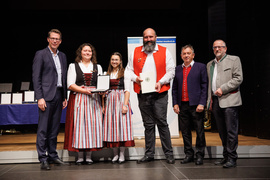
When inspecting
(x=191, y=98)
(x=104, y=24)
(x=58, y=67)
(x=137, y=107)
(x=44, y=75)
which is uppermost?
(x=104, y=24)

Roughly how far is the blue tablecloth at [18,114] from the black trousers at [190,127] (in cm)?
233

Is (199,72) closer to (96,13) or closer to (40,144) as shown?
(40,144)

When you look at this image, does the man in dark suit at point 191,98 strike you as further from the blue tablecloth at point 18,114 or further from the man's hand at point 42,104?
the blue tablecloth at point 18,114

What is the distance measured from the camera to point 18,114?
404 centimetres

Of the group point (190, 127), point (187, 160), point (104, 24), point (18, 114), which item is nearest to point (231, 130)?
point (190, 127)

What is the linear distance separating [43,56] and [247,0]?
13.4 ft

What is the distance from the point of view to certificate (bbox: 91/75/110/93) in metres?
3.00

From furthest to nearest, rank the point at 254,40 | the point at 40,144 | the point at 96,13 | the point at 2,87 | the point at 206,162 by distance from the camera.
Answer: the point at 96,13 → the point at 254,40 → the point at 2,87 → the point at 206,162 → the point at 40,144

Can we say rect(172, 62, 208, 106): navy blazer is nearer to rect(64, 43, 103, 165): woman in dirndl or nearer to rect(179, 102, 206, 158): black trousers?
rect(179, 102, 206, 158): black trousers

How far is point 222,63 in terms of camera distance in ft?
10.1

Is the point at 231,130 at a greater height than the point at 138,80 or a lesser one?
lesser

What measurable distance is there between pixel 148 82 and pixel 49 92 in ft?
3.83

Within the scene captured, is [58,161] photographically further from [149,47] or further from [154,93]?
[149,47]

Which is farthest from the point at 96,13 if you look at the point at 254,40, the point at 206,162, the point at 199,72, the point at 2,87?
the point at 206,162
